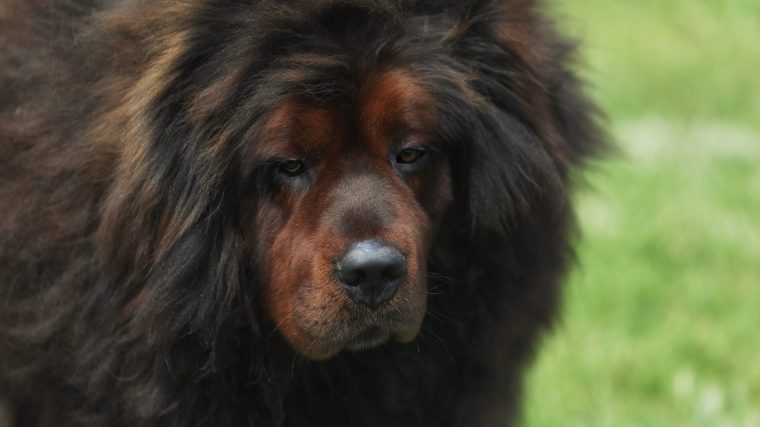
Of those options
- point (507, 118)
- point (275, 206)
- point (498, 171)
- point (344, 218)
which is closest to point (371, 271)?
point (344, 218)

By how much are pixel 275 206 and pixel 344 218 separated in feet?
0.77

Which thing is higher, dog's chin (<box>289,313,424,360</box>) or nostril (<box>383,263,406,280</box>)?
nostril (<box>383,263,406,280</box>)

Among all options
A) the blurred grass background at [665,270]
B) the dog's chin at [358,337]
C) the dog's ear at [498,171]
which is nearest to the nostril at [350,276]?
the dog's chin at [358,337]

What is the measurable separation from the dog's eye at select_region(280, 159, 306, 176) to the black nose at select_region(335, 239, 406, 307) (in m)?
0.30

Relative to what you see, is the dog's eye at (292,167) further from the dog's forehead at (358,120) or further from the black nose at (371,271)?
the black nose at (371,271)

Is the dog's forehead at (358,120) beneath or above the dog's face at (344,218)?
above

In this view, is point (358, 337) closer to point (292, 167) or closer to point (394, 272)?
point (394, 272)

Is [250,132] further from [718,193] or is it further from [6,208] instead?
[718,193]

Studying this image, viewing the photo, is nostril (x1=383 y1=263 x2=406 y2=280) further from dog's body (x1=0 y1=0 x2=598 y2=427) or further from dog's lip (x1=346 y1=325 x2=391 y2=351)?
dog's lip (x1=346 y1=325 x2=391 y2=351)

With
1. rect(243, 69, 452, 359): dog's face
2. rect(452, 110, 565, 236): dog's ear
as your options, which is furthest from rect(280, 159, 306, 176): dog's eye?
rect(452, 110, 565, 236): dog's ear

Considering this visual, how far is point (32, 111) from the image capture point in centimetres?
369

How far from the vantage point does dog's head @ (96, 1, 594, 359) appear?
3.31 meters

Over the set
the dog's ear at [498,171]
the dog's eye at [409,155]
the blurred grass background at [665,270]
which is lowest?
the blurred grass background at [665,270]

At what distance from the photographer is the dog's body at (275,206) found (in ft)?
10.9
